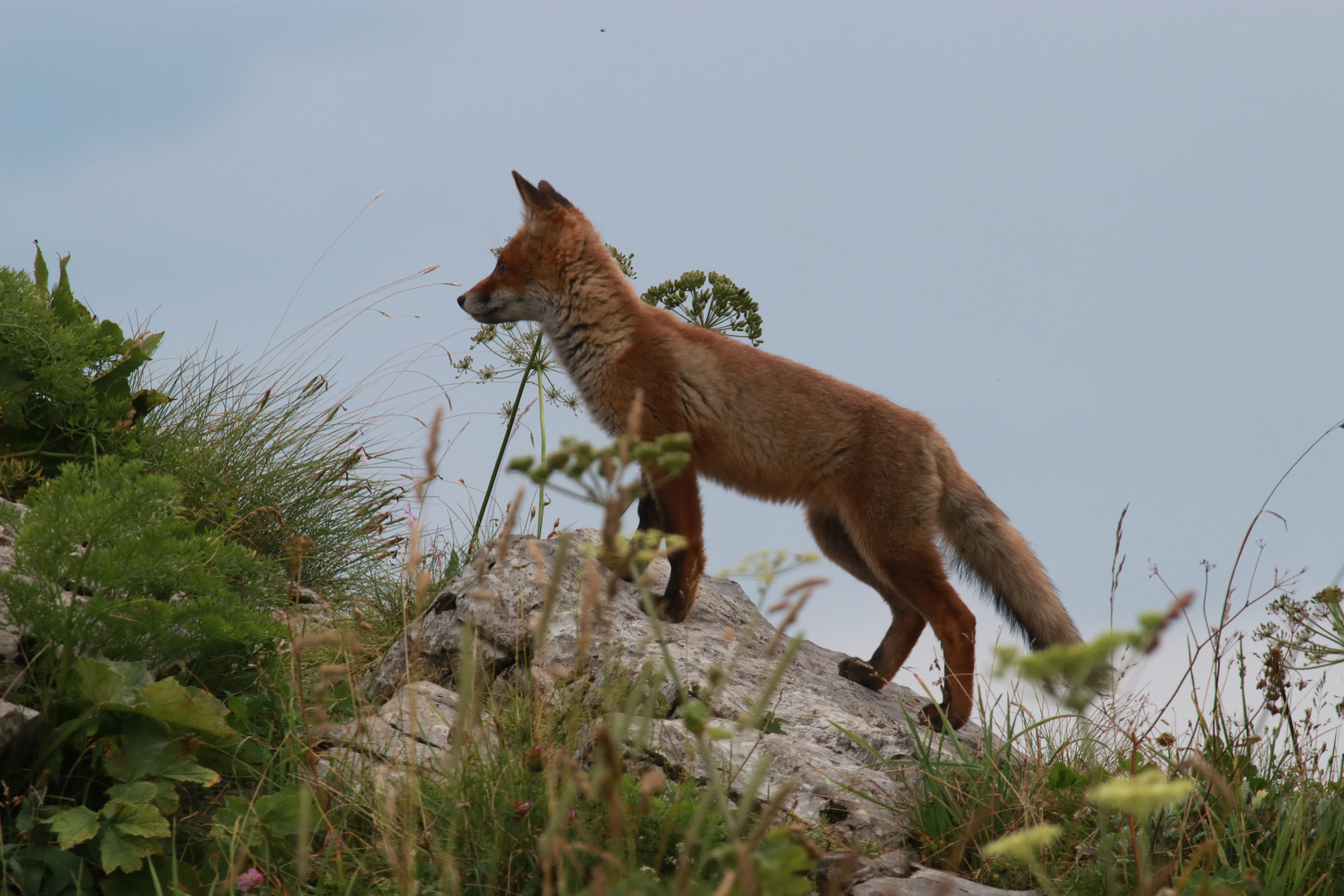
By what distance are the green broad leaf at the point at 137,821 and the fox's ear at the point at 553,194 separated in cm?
402

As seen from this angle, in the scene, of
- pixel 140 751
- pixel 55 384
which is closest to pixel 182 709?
pixel 140 751

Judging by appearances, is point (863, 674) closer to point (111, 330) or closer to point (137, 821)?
point (137, 821)

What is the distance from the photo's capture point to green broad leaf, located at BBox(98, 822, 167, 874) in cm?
339

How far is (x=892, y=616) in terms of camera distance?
585 centimetres

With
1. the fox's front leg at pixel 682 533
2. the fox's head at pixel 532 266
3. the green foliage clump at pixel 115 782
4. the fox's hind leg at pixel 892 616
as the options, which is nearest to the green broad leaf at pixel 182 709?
the green foliage clump at pixel 115 782

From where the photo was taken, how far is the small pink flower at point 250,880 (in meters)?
3.25

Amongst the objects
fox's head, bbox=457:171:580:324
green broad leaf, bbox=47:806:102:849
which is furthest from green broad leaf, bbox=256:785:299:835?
fox's head, bbox=457:171:580:324

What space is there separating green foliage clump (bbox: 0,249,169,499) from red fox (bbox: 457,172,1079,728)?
2.02 meters

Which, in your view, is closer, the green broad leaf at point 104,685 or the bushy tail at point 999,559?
the green broad leaf at point 104,685

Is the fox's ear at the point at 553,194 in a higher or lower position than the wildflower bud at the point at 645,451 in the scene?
higher

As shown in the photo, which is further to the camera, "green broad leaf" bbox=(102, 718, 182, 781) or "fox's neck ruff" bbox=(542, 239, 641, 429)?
"fox's neck ruff" bbox=(542, 239, 641, 429)

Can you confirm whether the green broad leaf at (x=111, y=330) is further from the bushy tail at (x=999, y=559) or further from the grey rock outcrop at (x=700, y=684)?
the bushy tail at (x=999, y=559)

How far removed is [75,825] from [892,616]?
4.05 m

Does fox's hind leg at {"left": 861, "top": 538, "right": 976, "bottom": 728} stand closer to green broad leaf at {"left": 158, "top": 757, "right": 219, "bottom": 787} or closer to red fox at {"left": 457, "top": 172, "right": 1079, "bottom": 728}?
red fox at {"left": 457, "top": 172, "right": 1079, "bottom": 728}
